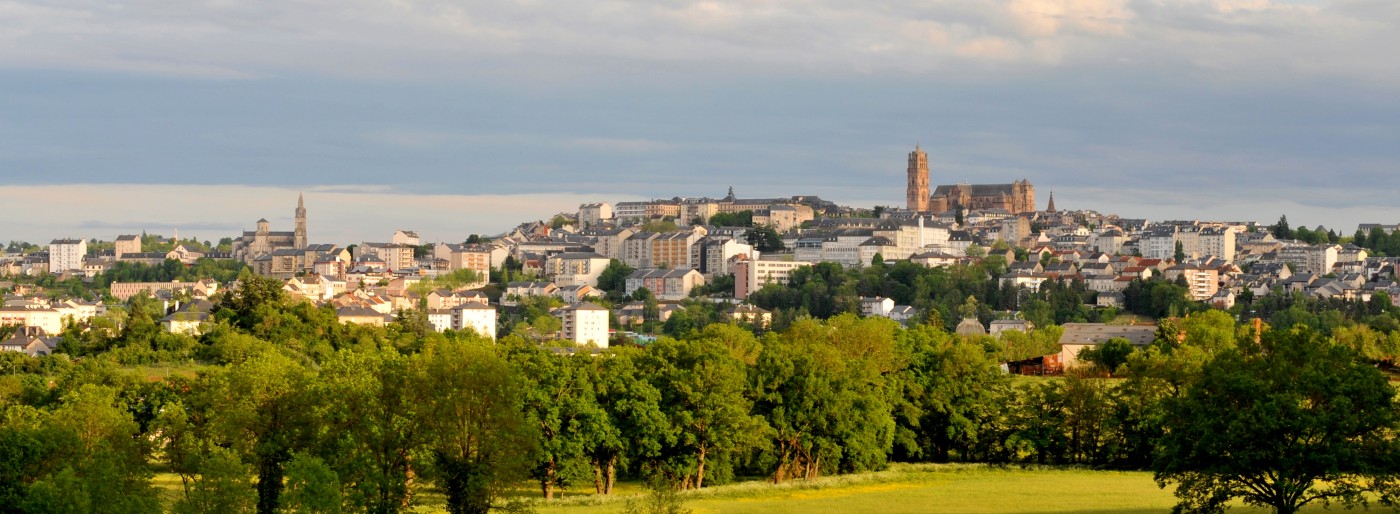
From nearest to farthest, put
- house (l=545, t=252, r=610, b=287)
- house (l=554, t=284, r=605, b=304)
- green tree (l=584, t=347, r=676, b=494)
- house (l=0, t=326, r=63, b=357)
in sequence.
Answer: green tree (l=584, t=347, r=676, b=494) < house (l=0, t=326, r=63, b=357) < house (l=554, t=284, r=605, b=304) < house (l=545, t=252, r=610, b=287)

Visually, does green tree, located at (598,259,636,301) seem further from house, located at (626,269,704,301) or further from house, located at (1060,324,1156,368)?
house, located at (1060,324,1156,368)

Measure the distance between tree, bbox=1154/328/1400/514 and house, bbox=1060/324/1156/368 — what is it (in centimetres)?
5291

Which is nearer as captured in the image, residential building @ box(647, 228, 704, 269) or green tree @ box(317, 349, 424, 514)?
green tree @ box(317, 349, 424, 514)

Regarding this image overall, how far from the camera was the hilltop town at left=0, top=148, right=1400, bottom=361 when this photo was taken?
447 feet

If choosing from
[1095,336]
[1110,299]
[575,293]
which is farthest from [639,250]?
[1095,336]

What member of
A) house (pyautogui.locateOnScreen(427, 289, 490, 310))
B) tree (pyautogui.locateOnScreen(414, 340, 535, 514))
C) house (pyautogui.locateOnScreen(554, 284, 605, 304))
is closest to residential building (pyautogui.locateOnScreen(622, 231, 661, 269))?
house (pyautogui.locateOnScreen(554, 284, 605, 304))

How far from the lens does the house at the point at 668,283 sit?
163 m

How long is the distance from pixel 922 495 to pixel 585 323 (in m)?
87.0

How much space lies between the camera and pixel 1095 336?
94.4 metres

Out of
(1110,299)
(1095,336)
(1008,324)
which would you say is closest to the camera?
(1095,336)

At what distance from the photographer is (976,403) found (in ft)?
191

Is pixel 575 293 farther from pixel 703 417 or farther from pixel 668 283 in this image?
pixel 703 417

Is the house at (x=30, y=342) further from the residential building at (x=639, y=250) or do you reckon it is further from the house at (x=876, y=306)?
the residential building at (x=639, y=250)

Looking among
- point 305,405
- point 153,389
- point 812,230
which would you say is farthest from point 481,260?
point 305,405
